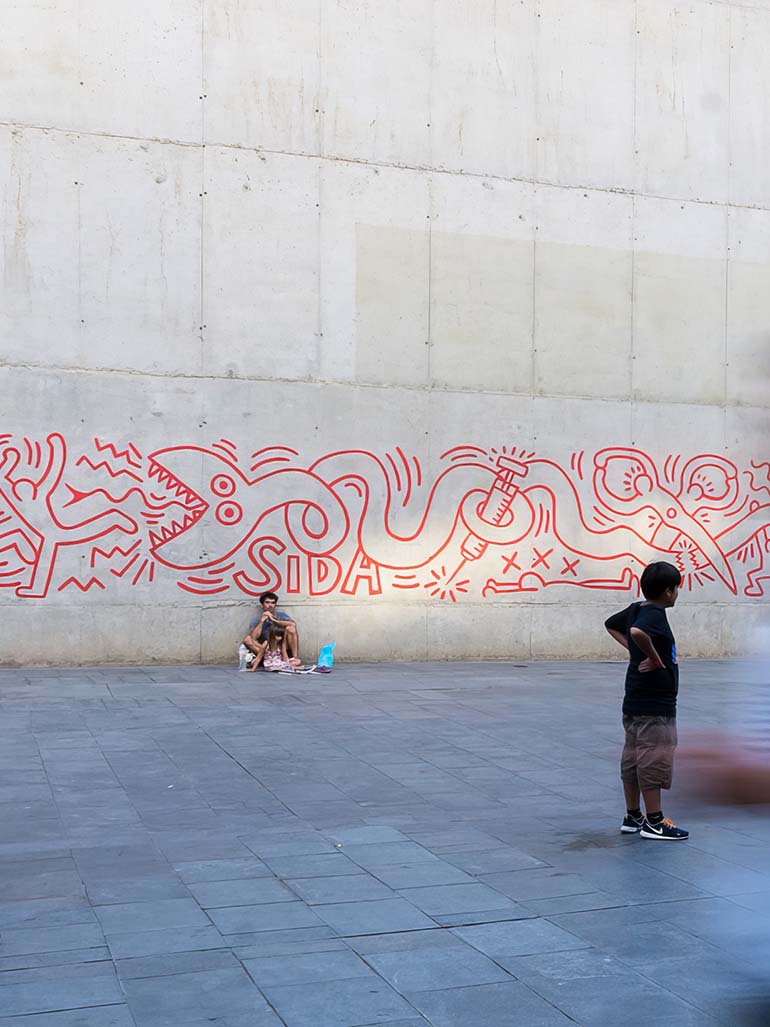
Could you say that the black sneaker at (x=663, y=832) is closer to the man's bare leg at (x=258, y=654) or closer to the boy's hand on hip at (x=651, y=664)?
the boy's hand on hip at (x=651, y=664)

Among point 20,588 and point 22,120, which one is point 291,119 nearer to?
point 22,120

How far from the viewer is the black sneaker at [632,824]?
6129mm

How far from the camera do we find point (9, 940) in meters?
4.45

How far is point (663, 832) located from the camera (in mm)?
6039

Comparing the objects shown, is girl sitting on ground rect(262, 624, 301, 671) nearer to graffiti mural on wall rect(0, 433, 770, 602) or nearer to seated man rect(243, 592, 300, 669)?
seated man rect(243, 592, 300, 669)

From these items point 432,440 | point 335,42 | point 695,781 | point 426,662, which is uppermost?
point 335,42

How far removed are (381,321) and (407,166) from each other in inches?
75.1

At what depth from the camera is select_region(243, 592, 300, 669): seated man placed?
42.5 ft

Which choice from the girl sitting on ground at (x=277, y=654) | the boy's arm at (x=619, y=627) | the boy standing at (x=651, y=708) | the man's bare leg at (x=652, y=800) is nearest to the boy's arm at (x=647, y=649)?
the boy standing at (x=651, y=708)

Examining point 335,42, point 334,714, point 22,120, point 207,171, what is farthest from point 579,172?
point 334,714

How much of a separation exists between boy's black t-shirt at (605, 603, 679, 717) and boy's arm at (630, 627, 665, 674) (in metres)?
0.03

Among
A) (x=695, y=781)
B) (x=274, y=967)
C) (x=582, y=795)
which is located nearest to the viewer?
(x=274, y=967)

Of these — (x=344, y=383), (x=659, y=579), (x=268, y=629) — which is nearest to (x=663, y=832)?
(x=659, y=579)

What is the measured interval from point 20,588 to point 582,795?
7457 millimetres
